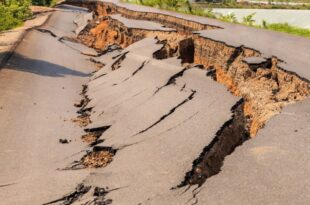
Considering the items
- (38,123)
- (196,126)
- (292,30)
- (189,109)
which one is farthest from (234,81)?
(292,30)

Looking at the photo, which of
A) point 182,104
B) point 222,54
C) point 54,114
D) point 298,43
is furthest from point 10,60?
point 298,43

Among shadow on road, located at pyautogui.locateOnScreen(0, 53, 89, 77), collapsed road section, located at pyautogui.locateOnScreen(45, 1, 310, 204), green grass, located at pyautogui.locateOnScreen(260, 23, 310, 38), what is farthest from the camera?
green grass, located at pyautogui.locateOnScreen(260, 23, 310, 38)

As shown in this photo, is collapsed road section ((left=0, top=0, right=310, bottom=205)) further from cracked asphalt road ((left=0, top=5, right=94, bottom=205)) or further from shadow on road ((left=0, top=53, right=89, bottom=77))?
shadow on road ((left=0, top=53, right=89, bottom=77))

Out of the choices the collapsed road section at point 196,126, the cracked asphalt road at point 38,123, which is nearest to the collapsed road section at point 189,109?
the collapsed road section at point 196,126

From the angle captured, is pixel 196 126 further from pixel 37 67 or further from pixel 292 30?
pixel 292 30

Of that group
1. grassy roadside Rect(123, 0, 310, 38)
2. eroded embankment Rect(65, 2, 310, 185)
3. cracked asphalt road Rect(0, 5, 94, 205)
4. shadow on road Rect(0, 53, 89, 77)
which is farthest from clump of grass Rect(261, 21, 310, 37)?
shadow on road Rect(0, 53, 89, 77)

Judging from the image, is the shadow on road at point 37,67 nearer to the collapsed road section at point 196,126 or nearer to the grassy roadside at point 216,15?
the collapsed road section at point 196,126

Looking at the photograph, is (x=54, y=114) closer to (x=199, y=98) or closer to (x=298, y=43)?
(x=199, y=98)
